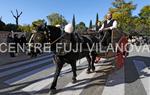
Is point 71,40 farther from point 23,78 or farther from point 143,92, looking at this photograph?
point 23,78

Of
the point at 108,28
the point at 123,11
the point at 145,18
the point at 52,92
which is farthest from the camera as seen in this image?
the point at 145,18

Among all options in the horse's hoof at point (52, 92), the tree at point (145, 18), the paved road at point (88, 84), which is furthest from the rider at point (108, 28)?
the tree at point (145, 18)

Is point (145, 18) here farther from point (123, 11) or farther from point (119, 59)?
point (119, 59)

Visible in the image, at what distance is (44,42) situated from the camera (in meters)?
7.59

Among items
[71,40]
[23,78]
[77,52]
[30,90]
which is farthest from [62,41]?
[23,78]

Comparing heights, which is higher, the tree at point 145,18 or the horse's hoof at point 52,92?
the tree at point 145,18

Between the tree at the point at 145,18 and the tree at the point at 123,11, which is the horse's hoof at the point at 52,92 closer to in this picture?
the tree at the point at 123,11

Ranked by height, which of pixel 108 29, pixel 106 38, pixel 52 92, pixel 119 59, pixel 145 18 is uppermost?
pixel 145 18

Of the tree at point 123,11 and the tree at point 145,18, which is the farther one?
the tree at point 145,18

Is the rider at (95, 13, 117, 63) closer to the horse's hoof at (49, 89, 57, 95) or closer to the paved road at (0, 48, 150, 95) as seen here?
the paved road at (0, 48, 150, 95)

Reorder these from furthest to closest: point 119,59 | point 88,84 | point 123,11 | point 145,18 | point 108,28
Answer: point 145,18 < point 123,11 < point 119,59 < point 108,28 < point 88,84

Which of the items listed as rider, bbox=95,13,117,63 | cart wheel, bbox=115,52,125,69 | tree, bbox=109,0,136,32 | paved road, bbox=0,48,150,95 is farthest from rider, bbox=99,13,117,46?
tree, bbox=109,0,136,32

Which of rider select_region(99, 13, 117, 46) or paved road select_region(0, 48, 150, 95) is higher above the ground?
rider select_region(99, 13, 117, 46)

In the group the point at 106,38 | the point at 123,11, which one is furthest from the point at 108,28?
the point at 123,11
